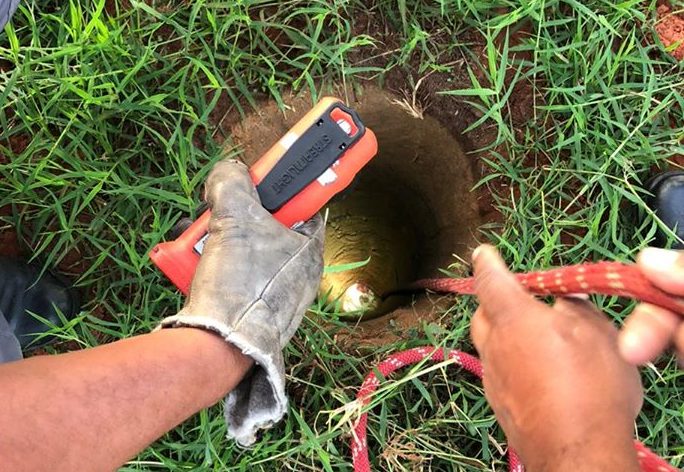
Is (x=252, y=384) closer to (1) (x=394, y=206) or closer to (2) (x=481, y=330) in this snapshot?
(2) (x=481, y=330)

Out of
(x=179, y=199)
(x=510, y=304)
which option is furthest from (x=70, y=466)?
(x=179, y=199)

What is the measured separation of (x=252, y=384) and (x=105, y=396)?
0.41 metres

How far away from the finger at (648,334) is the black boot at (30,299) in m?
1.33

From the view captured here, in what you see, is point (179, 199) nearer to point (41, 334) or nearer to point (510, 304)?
point (41, 334)

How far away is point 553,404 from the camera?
88 centimetres

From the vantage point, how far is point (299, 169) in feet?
4.78

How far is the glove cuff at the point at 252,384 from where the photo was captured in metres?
1.23

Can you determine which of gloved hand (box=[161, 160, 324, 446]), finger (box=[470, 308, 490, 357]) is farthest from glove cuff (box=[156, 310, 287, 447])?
finger (box=[470, 308, 490, 357])

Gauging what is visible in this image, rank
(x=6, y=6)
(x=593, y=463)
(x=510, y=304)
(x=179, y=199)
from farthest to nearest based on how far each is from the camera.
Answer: (x=179, y=199) → (x=6, y=6) → (x=510, y=304) → (x=593, y=463)

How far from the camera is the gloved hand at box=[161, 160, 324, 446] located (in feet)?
4.22

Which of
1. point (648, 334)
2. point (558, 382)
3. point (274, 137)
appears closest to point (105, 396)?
point (558, 382)

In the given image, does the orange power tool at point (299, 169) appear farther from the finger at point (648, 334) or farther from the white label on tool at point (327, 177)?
the finger at point (648, 334)

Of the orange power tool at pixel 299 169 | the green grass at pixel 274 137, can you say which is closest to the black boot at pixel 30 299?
the green grass at pixel 274 137

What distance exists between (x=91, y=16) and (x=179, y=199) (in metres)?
0.52
